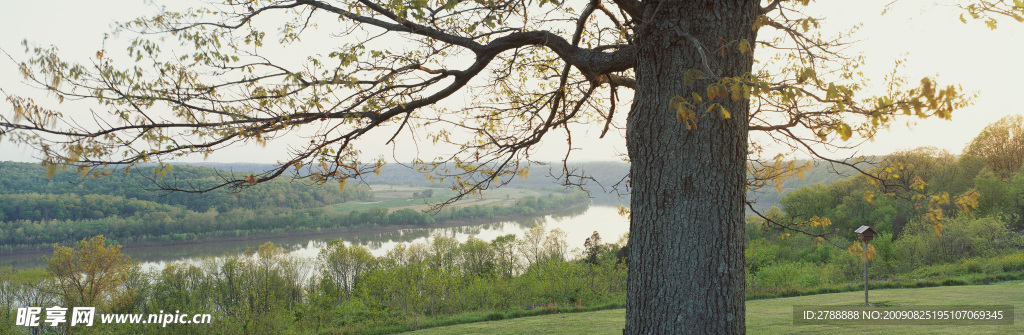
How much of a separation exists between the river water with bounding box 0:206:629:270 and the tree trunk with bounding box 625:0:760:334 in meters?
29.8

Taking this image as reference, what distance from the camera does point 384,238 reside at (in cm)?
4469

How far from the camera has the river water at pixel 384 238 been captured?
117 ft

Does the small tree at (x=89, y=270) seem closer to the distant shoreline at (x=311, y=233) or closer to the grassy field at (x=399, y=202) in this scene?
the distant shoreline at (x=311, y=233)

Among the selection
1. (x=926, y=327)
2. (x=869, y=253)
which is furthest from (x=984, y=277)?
Result: (x=869, y=253)

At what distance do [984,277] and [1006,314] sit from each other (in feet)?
22.8

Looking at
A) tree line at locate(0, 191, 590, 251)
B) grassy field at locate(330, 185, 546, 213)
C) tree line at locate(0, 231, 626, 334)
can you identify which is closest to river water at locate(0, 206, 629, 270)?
tree line at locate(0, 191, 590, 251)

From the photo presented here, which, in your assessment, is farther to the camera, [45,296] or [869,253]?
[45,296]

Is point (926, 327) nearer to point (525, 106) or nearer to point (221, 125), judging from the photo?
point (525, 106)

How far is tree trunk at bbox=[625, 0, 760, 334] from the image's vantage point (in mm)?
1730

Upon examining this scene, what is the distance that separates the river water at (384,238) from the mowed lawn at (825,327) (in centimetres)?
2226

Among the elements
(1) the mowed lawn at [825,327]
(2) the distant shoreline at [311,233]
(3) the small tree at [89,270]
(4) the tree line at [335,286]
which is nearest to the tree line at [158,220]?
(2) the distant shoreline at [311,233]

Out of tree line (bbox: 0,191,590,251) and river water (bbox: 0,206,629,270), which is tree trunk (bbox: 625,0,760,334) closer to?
river water (bbox: 0,206,629,270)

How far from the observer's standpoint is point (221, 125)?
208 cm

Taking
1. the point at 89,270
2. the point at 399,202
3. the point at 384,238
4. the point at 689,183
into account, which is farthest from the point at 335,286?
the point at 399,202
